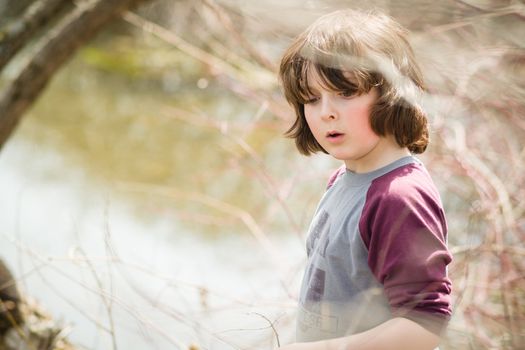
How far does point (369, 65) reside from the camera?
3.22ft

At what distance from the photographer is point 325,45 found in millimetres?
982

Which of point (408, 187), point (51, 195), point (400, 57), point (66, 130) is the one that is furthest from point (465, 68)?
point (66, 130)

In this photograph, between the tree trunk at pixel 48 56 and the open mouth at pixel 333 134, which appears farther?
the tree trunk at pixel 48 56

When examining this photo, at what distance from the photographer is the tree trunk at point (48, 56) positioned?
2.11 m

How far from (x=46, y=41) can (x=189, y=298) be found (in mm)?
1239

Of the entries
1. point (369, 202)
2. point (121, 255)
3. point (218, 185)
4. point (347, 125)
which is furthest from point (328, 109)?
point (218, 185)

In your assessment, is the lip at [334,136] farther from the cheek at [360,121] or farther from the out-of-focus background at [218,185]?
the out-of-focus background at [218,185]

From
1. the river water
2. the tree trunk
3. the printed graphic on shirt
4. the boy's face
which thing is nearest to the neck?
the boy's face

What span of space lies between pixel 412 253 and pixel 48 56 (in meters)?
1.58

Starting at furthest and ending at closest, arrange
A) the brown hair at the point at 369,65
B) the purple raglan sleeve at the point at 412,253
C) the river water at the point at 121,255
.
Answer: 1. the river water at the point at 121,255
2. the brown hair at the point at 369,65
3. the purple raglan sleeve at the point at 412,253

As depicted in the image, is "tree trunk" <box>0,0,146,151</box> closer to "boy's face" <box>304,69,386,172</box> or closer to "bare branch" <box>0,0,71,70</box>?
"bare branch" <box>0,0,71,70</box>

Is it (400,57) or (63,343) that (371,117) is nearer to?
(400,57)

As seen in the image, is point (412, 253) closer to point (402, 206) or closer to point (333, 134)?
point (402, 206)

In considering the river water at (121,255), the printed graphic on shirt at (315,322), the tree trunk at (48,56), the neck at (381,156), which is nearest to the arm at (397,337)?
the printed graphic on shirt at (315,322)
